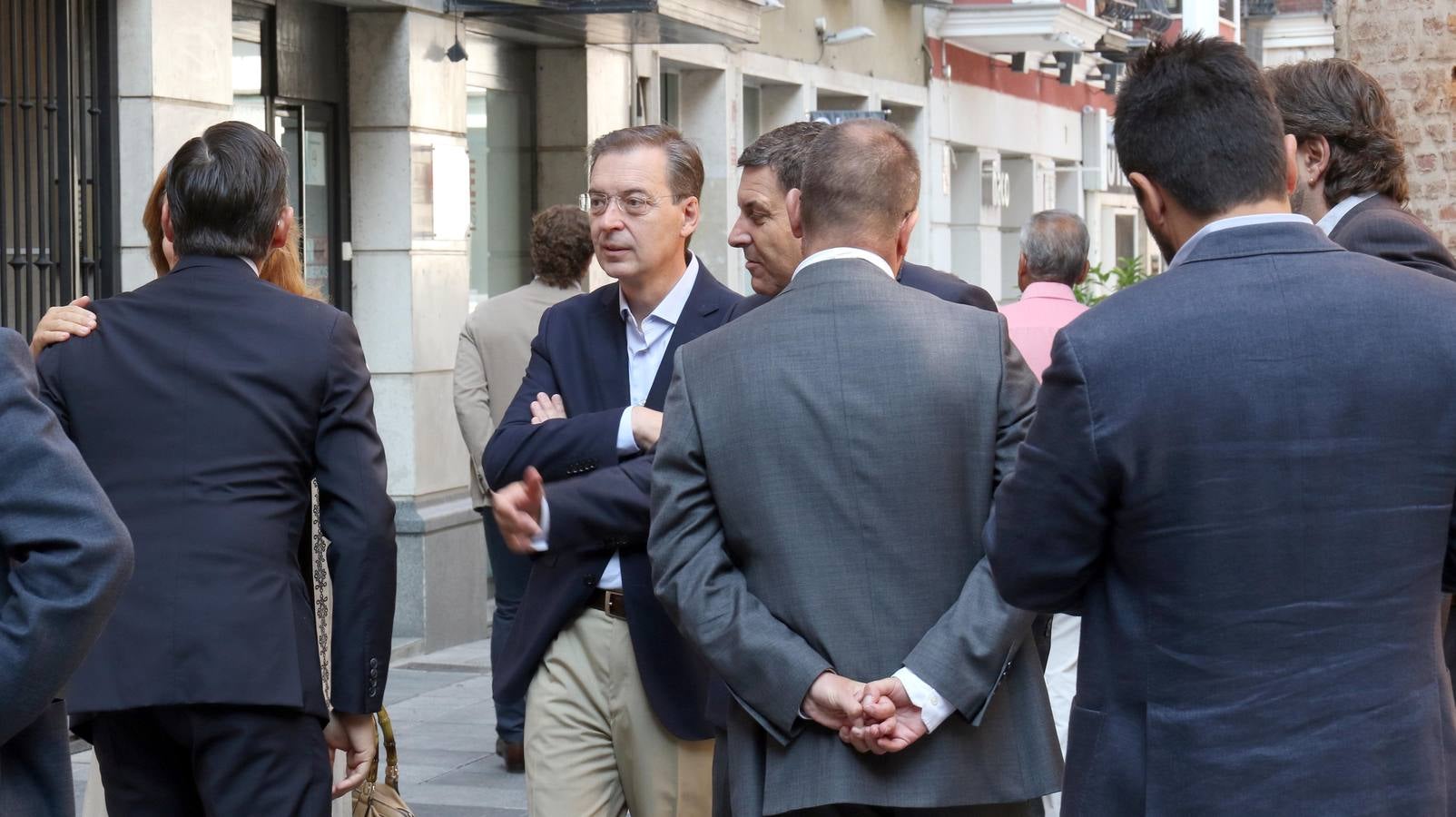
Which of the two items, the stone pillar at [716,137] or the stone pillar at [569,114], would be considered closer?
the stone pillar at [569,114]

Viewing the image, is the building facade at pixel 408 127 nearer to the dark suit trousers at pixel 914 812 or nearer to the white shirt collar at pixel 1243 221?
the dark suit trousers at pixel 914 812

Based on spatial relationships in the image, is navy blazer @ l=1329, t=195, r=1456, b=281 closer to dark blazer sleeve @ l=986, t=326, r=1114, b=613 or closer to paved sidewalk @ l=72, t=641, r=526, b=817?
dark blazer sleeve @ l=986, t=326, r=1114, b=613

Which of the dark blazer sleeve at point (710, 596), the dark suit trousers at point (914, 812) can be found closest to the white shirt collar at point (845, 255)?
the dark blazer sleeve at point (710, 596)

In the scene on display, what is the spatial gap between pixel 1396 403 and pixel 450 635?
8.40 m

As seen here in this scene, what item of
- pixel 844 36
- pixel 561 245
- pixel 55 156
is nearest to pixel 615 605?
pixel 561 245

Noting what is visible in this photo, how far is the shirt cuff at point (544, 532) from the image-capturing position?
170 inches

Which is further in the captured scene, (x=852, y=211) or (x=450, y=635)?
(x=450, y=635)

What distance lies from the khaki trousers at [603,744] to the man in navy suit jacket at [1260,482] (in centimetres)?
167

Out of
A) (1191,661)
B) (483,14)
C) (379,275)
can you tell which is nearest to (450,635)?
(379,275)

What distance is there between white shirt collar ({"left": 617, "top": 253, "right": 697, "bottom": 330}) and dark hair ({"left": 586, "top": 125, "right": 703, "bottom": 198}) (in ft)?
0.73

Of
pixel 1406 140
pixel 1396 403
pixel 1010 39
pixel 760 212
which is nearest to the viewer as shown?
pixel 1396 403

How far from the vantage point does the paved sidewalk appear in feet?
24.3

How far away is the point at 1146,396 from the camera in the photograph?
2.90m

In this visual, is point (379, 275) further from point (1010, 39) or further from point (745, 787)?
point (1010, 39)
